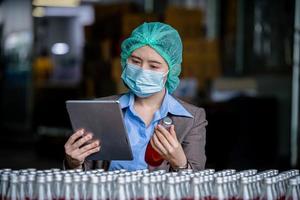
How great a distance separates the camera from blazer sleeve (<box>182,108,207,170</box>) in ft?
10.6

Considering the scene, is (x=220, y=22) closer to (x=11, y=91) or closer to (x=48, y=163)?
(x=48, y=163)

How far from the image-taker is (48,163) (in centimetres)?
961

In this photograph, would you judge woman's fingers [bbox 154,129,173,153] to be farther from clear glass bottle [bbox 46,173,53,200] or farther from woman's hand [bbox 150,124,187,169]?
clear glass bottle [bbox 46,173,53,200]

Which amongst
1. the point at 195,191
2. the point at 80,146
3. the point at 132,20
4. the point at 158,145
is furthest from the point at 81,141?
the point at 132,20

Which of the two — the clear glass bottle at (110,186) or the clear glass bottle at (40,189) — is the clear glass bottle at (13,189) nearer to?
the clear glass bottle at (40,189)

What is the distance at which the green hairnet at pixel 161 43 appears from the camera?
3270 millimetres

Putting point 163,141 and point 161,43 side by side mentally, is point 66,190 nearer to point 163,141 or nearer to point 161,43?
point 163,141

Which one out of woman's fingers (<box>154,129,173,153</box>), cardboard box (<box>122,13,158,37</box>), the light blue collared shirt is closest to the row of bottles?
woman's fingers (<box>154,129,173,153</box>)

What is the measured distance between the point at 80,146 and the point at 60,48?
10260 mm

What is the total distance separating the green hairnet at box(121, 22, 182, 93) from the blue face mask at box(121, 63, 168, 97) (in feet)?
0.26

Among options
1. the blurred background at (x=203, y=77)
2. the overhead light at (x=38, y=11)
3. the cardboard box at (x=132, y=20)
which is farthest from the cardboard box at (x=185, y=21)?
the overhead light at (x=38, y=11)

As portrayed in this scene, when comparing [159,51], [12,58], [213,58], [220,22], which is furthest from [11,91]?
[159,51]

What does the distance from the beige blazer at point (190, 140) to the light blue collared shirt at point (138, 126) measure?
0.11ft

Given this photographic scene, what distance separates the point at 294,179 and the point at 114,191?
617 millimetres
